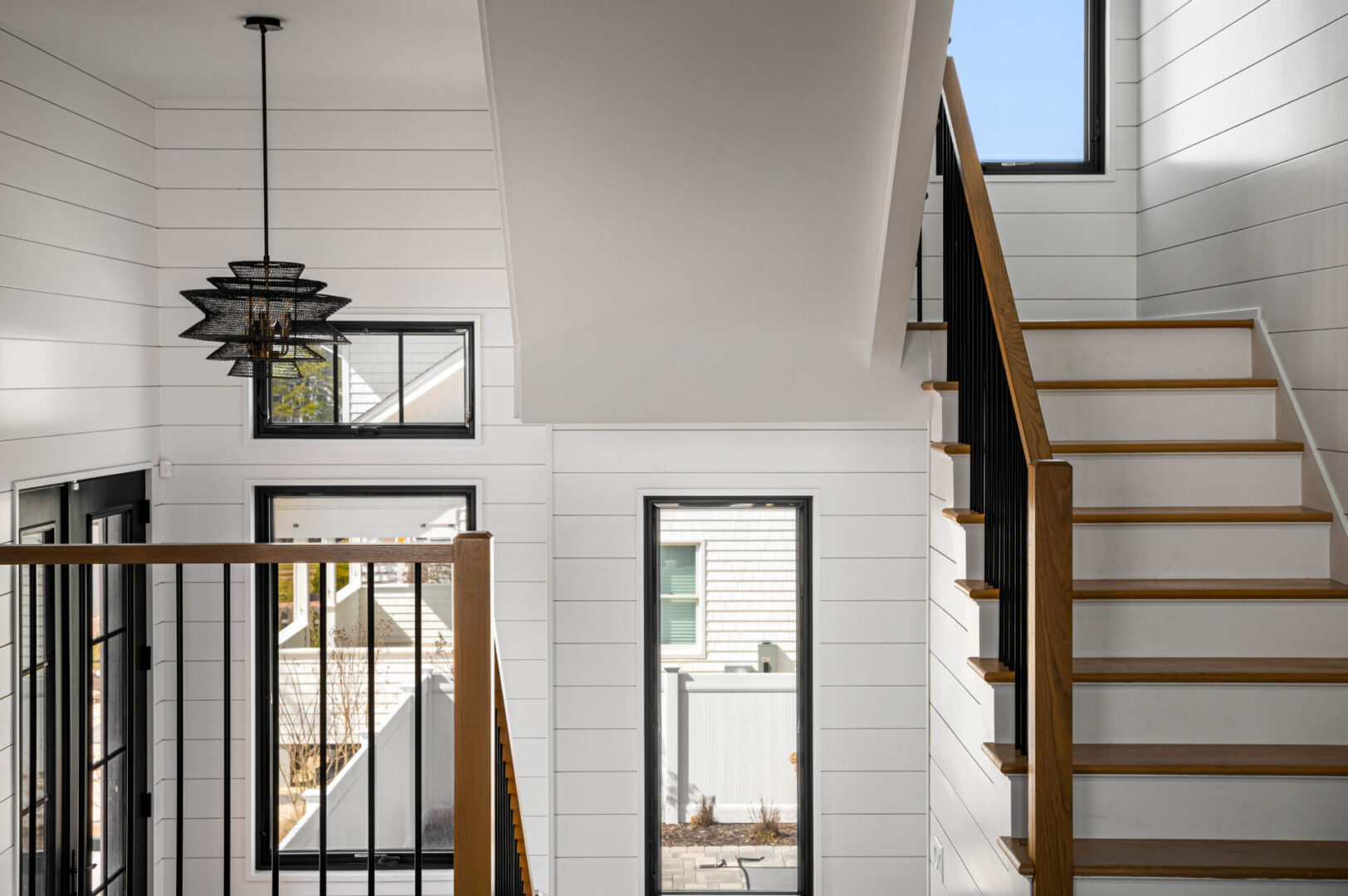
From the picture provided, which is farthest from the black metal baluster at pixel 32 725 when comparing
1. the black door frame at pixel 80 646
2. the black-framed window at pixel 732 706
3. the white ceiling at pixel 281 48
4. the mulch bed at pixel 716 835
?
the mulch bed at pixel 716 835

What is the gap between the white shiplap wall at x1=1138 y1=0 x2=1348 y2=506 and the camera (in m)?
2.92

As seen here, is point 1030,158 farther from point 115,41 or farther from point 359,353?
point 115,41

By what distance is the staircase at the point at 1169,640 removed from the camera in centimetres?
233

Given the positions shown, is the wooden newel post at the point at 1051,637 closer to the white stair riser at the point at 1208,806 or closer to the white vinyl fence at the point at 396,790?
the white stair riser at the point at 1208,806

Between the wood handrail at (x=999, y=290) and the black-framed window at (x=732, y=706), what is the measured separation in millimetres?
1864

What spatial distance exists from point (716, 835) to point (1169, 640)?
239cm

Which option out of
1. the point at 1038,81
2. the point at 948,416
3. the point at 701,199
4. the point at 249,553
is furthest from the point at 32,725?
the point at 1038,81

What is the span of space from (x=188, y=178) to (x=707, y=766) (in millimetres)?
3356

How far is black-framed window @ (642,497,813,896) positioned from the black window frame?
94 centimetres

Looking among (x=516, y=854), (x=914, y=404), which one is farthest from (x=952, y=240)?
(x=516, y=854)

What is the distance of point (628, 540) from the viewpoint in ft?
13.9

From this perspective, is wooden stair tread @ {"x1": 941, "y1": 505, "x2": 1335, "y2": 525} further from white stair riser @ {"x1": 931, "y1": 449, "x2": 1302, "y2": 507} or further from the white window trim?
the white window trim

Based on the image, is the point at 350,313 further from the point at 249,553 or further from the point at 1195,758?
the point at 1195,758

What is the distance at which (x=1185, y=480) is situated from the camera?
9.86ft
